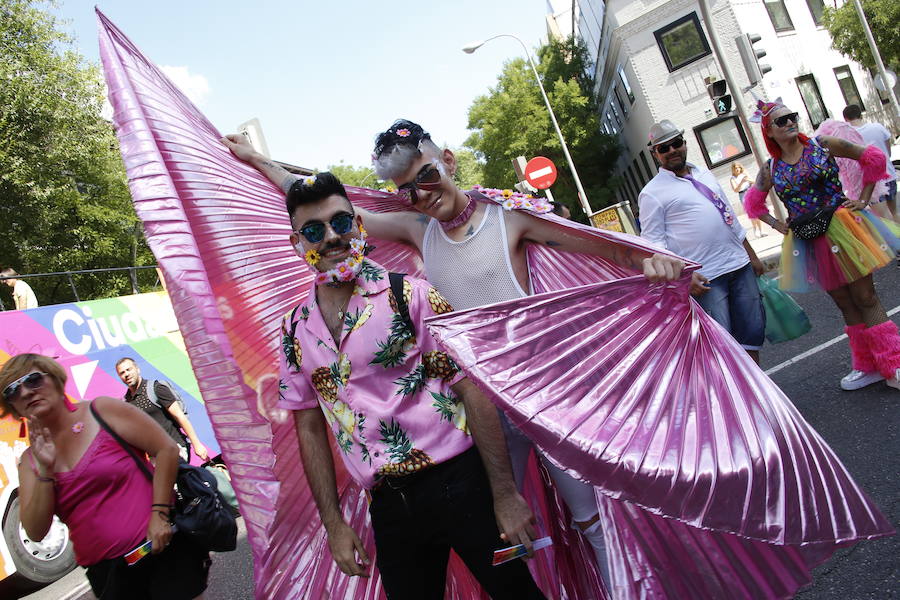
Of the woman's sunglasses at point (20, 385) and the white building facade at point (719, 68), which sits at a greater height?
the white building facade at point (719, 68)

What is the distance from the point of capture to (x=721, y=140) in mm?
26234

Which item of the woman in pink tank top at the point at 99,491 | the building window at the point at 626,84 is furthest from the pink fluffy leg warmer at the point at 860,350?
the building window at the point at 626,84

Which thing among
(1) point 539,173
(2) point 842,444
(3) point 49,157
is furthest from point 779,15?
(2) point 842,444

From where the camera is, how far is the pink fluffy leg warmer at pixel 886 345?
4375mm

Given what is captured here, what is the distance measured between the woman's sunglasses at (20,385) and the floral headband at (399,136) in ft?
5.41

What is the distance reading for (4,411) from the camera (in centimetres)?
290

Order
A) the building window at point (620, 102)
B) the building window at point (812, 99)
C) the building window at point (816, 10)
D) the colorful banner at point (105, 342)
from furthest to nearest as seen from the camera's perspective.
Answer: the building window at point (620, 102) < the building window at point (816, 10) < the building window at point (812, 99) < the colorful banner at point (105, 342)

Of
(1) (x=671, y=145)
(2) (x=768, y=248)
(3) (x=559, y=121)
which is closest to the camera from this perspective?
(1) (x=671, y=145)

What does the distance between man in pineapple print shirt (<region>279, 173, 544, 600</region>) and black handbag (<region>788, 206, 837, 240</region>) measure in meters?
3.43

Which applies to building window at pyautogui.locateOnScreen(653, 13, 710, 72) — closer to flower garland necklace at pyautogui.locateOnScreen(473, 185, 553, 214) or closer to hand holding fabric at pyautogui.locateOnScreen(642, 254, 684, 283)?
flower garland necklace at pyautogui.locateOnScreen(473, 185, 553, 214)

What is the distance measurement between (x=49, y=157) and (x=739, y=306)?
20.5 meters

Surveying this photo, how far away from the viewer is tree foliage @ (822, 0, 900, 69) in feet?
78.5

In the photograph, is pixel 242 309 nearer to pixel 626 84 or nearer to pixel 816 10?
pixel 626 84

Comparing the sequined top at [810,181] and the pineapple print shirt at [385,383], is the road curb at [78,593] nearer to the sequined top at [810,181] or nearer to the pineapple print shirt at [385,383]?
the pineapple print shirt at [385,383]
